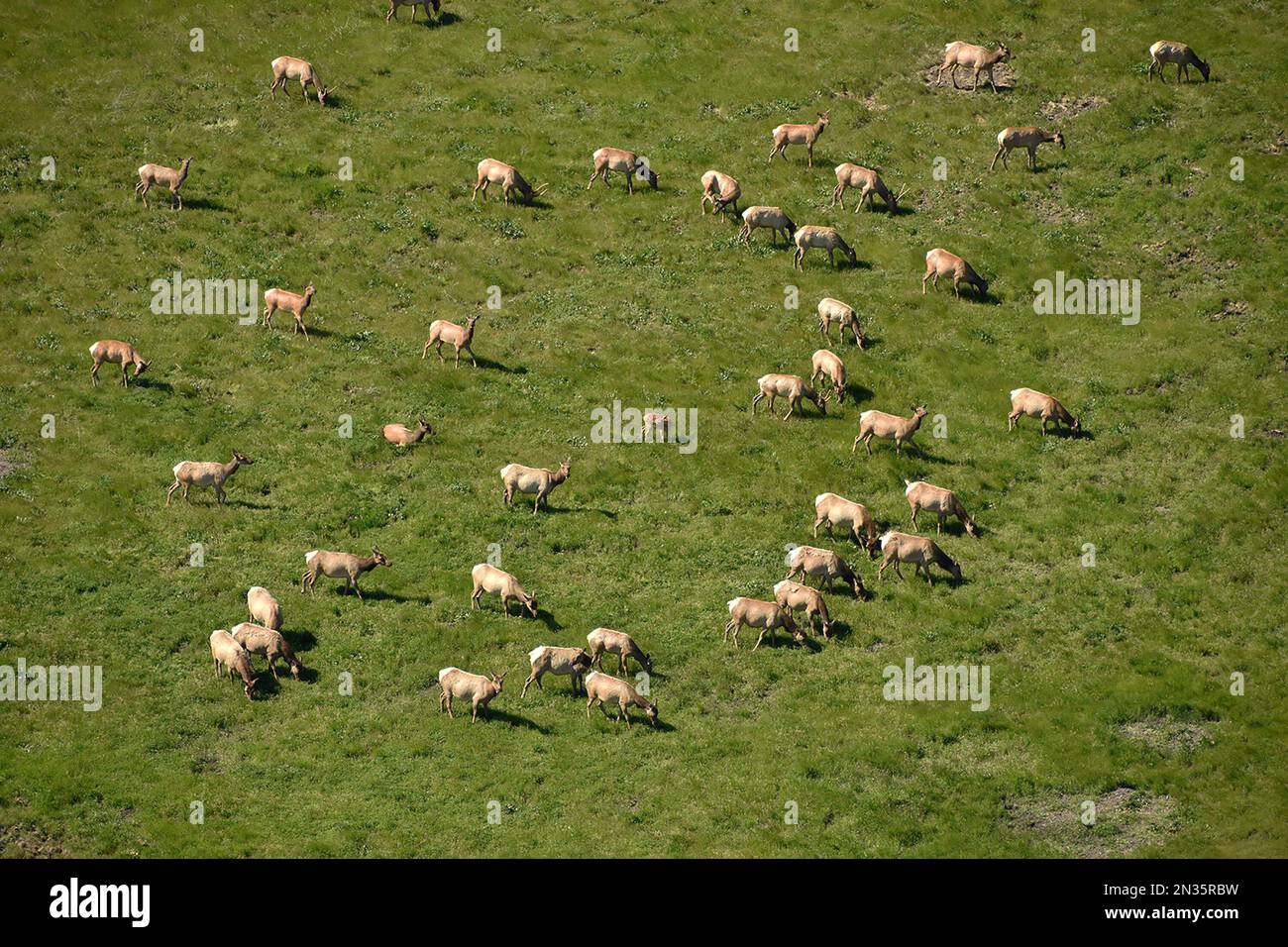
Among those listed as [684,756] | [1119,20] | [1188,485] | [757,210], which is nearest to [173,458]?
[684,756]

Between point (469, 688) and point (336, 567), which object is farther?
point (336, 567)

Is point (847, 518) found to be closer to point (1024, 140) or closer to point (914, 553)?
point (914, 553)

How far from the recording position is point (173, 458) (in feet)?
157

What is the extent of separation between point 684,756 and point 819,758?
344 cm

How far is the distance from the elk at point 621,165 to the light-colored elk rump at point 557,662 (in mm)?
25972

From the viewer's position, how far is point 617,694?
129ft

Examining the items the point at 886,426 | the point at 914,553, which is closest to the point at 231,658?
the point at 914,553

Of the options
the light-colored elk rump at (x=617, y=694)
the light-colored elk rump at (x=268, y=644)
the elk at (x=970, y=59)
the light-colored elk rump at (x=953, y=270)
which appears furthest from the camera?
the elk at (x=970, y=59)

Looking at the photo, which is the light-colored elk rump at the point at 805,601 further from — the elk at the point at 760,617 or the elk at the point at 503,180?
the elk at the point at 503,180

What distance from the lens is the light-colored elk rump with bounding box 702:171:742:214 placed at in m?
59.2

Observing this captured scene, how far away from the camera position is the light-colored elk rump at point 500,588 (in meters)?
42.4

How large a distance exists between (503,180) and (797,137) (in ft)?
40.4

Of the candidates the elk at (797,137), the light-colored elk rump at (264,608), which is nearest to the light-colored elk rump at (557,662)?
the light-colored elk rump at (264,608)

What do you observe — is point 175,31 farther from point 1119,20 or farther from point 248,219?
point 1119,20
